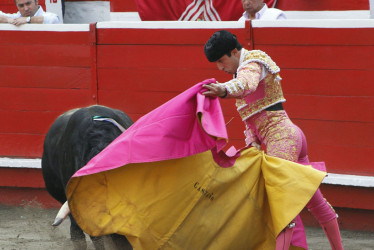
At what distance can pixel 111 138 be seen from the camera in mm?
3646

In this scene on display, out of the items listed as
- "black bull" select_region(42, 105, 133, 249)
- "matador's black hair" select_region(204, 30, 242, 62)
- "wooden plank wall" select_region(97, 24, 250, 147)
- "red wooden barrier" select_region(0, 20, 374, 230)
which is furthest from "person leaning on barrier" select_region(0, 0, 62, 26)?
"matador's black hair" select_region(204, 30, 242, 62)

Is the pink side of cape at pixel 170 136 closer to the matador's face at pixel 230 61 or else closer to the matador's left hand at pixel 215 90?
the matador's left hand at pixel 215 90

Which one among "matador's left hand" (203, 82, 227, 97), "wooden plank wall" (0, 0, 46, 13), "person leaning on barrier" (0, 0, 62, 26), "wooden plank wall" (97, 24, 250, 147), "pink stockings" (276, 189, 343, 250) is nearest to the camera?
"matador's left hand" (203, 82, 227, 97)

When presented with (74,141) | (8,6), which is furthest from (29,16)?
(74,141)

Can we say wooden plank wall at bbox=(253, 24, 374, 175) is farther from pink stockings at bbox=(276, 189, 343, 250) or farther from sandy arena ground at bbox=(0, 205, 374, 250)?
pink stockings at bbox=(276, 189, 343, 250)

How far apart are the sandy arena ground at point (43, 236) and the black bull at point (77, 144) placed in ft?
1.04

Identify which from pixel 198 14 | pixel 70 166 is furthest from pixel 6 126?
pixel 70 166

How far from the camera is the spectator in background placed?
5203 mm

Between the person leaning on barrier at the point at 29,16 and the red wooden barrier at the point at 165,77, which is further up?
the person leaning on barrier at the point at 29,16

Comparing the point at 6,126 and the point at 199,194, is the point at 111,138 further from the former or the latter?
the point at 6,126

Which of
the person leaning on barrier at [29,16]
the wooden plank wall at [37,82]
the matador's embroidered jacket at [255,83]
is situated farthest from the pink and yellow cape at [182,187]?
the person leaning on barrier at [29,16]

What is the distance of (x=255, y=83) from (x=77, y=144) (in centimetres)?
100

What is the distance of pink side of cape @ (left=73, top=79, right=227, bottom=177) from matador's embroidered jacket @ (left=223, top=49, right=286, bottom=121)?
5.6 inches

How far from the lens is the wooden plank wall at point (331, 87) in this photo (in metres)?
4.77
